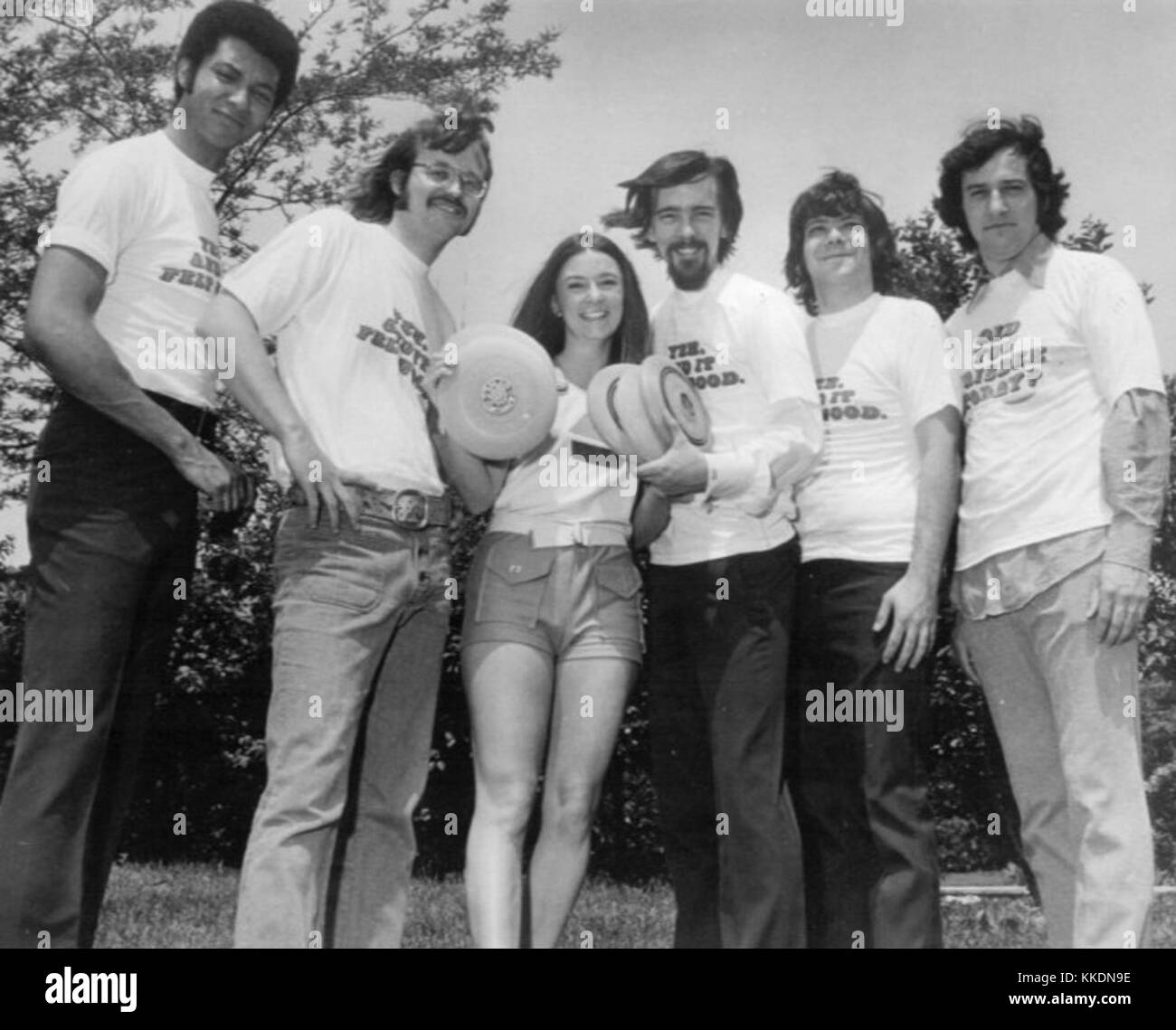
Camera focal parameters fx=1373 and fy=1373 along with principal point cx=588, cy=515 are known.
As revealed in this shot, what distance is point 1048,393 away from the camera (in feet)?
11.1

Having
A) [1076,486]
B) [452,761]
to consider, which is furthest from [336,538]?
[452,761]

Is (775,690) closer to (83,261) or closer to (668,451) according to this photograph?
(668,451)

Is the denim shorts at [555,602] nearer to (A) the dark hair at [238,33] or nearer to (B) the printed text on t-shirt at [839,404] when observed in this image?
(B) the printed text on t-shirt at [839,404]

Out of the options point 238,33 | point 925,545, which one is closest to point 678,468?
point 925,545

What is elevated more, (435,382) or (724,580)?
(435,382)

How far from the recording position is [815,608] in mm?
3395

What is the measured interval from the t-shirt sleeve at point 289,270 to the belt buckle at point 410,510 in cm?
50

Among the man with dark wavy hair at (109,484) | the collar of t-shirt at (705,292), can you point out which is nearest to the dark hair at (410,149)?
the man with dark wavy hair at (109,484)

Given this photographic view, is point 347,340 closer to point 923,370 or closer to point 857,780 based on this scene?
point 923,370

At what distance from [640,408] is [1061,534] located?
1.06m

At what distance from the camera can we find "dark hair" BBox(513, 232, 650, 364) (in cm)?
339

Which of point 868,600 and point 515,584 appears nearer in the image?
point 515,584

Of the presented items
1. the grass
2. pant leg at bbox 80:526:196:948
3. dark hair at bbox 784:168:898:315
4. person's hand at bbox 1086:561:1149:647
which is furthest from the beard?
the grass

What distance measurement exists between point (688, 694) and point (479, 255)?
1.38 meters
